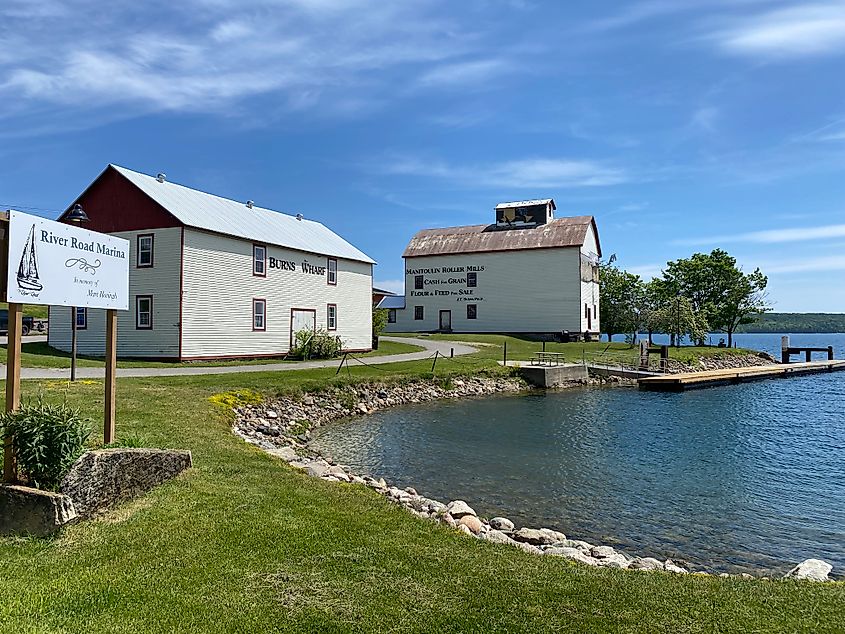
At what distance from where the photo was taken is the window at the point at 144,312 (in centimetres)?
2689

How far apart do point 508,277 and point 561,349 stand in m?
10.3

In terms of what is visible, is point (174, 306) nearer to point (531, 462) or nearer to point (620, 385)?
point (531, 462)

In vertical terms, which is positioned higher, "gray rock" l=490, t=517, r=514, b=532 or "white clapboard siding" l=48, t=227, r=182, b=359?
"white clapboard siding" l=48, t=227, r=182, b=359

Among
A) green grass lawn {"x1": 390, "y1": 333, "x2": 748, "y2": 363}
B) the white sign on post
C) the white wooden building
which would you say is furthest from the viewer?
green grass lawn {"x1": 390, "y1": 333, "x2": 748, "y2": 363}

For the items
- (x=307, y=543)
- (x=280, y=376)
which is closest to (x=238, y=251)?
(x=280, y=376)

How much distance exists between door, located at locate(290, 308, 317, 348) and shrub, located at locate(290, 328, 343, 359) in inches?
8.9

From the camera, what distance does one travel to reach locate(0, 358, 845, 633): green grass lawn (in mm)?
4836

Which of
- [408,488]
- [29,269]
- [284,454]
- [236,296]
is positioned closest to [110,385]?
[29,269]

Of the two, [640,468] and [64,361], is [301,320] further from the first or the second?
[640,468]

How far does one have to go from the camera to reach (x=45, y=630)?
4.48 metres

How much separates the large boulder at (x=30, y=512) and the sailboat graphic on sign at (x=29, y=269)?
2252 mm

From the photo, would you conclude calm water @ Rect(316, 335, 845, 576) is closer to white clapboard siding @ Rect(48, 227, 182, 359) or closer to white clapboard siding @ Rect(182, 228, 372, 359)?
white clapboard siding @ Rect(182, 228, 372, 359)

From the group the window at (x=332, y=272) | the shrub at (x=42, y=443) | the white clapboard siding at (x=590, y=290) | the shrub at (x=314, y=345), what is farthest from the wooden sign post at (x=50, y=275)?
the white clapboard siding at (x=590, y=290)

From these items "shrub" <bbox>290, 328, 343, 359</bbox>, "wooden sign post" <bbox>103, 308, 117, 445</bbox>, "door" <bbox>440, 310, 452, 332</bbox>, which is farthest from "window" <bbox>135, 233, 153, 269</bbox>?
"door" <bbox>440, 310, 452, 332</bbox>
